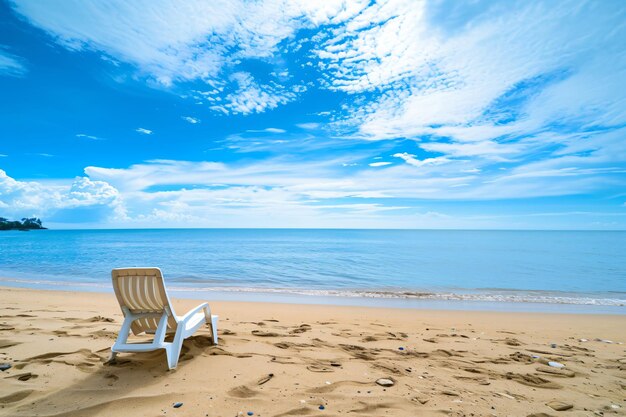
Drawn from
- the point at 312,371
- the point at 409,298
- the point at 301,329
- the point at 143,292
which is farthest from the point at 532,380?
the point at 409,298

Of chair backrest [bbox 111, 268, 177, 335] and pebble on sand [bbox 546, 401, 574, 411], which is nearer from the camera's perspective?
pebble on sand [bbox 546, 401, 574, 411]

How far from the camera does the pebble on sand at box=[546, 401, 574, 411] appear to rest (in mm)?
3311

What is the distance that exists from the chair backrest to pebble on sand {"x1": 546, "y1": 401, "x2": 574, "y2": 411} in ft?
14.8

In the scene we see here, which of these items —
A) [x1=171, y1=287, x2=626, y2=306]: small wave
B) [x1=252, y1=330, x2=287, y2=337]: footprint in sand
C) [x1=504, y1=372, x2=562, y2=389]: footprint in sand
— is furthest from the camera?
[x1=171, y1=287, x2=626, y2=306]: small wave

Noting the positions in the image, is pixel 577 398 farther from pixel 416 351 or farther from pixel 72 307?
pixel 72 307

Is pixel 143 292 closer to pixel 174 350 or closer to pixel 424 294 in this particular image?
pixel 174 350

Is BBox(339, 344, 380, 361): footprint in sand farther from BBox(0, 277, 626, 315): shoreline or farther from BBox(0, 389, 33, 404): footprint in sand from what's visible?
BBox(0, 277, 626, 315): shoreline

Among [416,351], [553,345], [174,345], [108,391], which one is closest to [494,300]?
[553,345]

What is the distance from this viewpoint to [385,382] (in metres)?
3.76

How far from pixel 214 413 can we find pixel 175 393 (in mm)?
630

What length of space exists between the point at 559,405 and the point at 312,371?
9.09 feet

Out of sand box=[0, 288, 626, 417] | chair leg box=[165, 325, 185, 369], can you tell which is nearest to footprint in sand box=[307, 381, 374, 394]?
sand box=[0, 288, 626, 417]

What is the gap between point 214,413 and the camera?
9.87 ft

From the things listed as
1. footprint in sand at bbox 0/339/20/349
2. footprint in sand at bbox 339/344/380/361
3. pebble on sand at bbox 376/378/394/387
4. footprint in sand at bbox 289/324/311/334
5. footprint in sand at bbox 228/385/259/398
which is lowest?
footprint in sand at bbox 0/339/20/349
